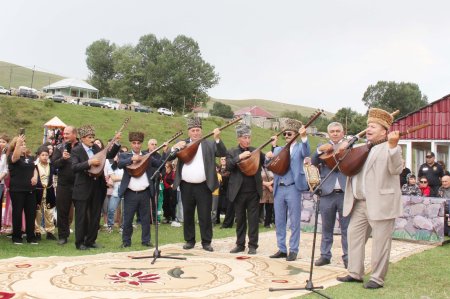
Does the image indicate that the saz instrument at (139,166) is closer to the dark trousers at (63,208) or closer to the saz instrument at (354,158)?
the dark trousers at (63,208)

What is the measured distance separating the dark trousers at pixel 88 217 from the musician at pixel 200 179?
1.27 metres

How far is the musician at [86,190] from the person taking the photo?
7941 mm

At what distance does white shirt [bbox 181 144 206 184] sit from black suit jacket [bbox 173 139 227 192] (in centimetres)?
6

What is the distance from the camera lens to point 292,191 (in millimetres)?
7402

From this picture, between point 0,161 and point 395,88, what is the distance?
75302mm

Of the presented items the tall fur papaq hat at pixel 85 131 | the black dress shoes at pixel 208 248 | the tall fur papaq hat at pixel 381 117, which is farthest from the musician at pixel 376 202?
the tall fur papaq hat at pixel 85 131

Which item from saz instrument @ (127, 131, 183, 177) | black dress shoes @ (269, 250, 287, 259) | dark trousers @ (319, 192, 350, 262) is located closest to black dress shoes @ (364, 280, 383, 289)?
dark trousers @ (319, 192, 350, 262)

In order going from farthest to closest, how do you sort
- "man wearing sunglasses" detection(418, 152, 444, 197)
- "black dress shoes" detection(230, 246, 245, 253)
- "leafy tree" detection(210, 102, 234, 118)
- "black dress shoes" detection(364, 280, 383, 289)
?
"leafy tree" detection(210, 102, 234, 118)
"man wearing sunglasses" detection(418, 152, 444, 197)
"black dress shoes" detection(230, 246, 245, 253)
"black dress shoes" detection(364, 280, 383, 289)

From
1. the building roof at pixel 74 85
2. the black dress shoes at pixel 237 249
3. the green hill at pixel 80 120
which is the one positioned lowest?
the black dress shoes at pixel 237 249

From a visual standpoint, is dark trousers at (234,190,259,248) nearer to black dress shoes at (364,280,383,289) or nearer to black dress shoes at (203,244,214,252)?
black dress shoes at (203,244,214,252)

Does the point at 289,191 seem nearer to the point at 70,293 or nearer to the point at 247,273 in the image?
the point at 247,273

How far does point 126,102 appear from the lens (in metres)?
64.2

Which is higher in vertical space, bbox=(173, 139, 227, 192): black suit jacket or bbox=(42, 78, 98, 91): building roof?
bbox=(42, 78, 98, 91): building roof

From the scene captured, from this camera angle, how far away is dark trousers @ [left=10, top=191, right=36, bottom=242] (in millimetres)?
8266
